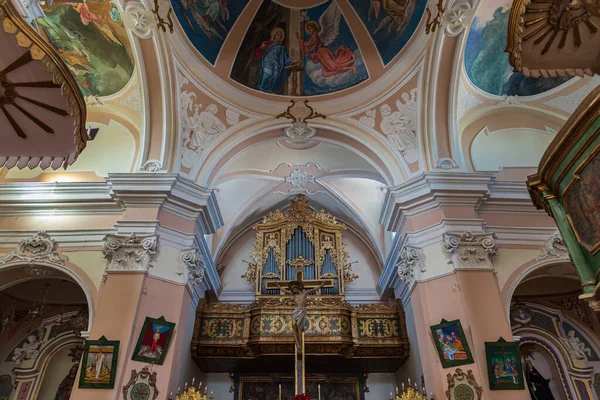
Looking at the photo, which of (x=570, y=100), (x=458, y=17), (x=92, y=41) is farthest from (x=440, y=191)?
(x=92, y=41)

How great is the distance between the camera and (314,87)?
10039 millimetres

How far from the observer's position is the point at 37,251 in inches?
308

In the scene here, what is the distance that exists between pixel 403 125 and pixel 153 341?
21.3 feet

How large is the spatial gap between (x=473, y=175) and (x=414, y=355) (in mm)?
3742

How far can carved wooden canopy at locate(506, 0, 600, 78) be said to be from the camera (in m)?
4.42

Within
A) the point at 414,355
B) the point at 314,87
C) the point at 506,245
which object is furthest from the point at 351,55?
the point at 414,355

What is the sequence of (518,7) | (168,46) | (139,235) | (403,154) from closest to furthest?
(518,7)
(139,235)
(168,46)
(403,154)

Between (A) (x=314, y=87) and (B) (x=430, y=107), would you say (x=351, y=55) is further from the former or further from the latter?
(B) (x=430, y=107)

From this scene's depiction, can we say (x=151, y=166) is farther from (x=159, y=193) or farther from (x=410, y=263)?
(x=410, y=263)

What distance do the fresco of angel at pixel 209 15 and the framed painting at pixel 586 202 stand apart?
301 inches

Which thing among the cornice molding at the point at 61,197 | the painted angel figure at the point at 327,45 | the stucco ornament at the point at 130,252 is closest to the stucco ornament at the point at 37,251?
the cornice molding at the point at 61,197

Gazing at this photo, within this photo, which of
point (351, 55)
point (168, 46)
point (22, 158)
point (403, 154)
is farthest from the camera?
point (351, 55)

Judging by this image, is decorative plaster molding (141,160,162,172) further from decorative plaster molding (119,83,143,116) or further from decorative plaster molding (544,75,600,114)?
decorative plaster molding (544,75,600,114)

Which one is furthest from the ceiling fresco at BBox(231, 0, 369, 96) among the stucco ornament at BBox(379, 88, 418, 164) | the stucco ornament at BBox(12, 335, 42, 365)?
the stucco ornament at BBox(12, 335, 42, 365)
